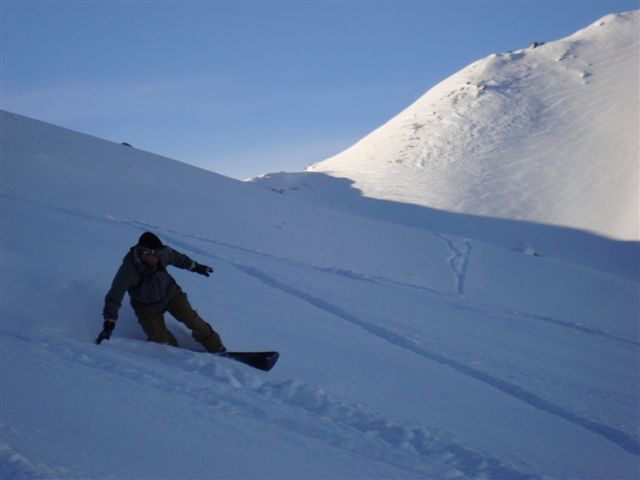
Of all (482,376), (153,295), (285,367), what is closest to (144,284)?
(153,295)

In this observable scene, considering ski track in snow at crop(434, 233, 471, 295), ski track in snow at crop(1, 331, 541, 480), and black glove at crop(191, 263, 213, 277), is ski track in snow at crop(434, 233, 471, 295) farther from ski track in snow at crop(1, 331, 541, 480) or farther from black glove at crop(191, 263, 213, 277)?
ski track in snow at crop(1, 331, 541, 480)

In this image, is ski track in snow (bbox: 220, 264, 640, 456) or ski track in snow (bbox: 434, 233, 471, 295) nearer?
ski track in snow (bbox: 220, 264, 640, 456)

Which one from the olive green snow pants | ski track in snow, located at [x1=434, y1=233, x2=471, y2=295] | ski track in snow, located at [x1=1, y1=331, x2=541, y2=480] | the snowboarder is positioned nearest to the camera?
ski track in snow, located at [x1=1, y1=331, x2=541, y2=480]

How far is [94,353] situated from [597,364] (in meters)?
6.52

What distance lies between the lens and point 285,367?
5.44m

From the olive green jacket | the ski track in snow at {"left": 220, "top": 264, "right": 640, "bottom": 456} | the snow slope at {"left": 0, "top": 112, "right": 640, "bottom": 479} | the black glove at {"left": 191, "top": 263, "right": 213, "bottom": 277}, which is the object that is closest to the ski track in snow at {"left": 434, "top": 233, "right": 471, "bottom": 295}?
the snow slope at {"left": 0, "top": 112, "right": 640, "bottom": 479}

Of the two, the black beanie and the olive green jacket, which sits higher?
the black beanie

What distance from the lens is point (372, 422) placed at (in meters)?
4.53

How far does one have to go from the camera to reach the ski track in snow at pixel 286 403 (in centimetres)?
411

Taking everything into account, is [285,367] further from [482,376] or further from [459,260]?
[459,260]

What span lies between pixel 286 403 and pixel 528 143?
4310cm

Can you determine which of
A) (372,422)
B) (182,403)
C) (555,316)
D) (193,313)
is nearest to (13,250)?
(193,313)

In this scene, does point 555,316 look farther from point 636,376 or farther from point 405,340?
point 405,340

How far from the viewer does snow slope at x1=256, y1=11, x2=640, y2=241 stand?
3594 cm
